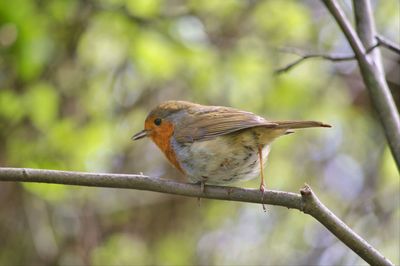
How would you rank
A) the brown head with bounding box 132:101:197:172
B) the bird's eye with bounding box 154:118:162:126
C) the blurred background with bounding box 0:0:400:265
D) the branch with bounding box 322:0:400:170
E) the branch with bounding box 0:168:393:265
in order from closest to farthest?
1. the branch with bounding box 0:168:393:265
2. the branch with bounding box 322:0:400:170
3. the brown head with bounding box 132:101:197:172
4. the bird's eye with bounding box 154:118:162:126
5. the blurred background with bounding box 0:0:400:265

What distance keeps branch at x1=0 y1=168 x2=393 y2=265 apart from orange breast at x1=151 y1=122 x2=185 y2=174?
45.3 inches

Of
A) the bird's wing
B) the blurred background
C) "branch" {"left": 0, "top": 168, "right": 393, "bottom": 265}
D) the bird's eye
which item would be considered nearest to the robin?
the bird's wing

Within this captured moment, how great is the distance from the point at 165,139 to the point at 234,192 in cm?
146

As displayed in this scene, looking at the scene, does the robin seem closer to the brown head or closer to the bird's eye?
the brown head

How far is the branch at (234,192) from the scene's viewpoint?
2.75 m

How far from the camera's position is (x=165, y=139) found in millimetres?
4434

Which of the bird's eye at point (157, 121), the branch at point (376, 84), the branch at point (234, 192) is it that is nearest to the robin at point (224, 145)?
the bird's eye at point (157, 121)

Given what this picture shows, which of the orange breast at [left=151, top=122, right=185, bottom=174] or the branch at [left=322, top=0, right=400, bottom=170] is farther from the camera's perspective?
the orange breast at [left=151, top=122, right=185, bottom=174]

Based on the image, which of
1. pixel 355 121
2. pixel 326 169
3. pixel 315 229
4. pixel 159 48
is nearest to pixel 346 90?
pixel 355 121

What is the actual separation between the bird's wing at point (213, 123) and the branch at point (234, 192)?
Result: 0.92 metres

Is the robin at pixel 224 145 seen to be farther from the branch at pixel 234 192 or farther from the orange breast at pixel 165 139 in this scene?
the branch at pixel 234 192

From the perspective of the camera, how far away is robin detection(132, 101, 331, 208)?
12.8ft

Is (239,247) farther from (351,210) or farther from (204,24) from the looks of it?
(204,24)

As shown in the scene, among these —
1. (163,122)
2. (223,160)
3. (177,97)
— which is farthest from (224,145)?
(177,97)
